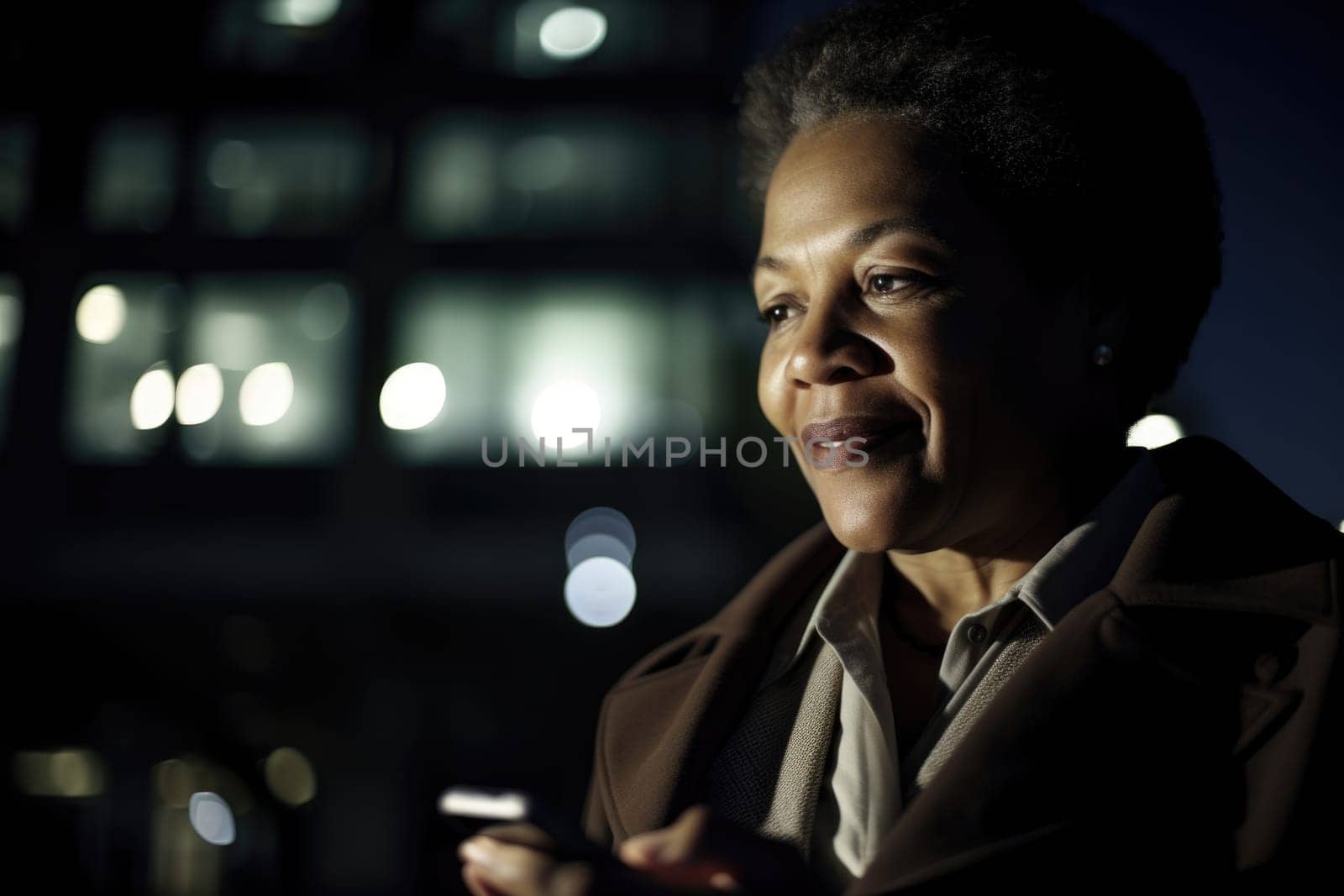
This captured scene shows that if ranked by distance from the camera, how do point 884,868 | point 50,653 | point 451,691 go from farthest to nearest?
point 451,691, point 50,653, point 884,868

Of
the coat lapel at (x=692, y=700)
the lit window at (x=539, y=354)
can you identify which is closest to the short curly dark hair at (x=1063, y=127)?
the coat lapel at (x=692, y=700)

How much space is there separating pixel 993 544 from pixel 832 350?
276mm

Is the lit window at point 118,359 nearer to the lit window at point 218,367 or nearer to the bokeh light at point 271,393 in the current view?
the lit window at point 218,367

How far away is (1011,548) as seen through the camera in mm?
994

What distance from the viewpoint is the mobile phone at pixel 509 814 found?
2.53 feet

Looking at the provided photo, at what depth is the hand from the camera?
74 cm

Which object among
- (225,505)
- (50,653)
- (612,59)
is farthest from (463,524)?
(612,59)

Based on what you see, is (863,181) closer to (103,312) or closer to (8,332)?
(103,312)

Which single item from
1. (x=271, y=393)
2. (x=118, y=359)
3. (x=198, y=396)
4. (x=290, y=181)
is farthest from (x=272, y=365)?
(x=290, y=181)

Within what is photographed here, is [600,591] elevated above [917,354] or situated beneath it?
situated beneath

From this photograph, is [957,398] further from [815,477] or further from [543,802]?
[543,802]

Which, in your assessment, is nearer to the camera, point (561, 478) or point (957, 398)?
point (957, 398)

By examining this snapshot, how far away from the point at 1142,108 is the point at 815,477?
0.52m

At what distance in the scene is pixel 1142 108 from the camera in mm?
992
